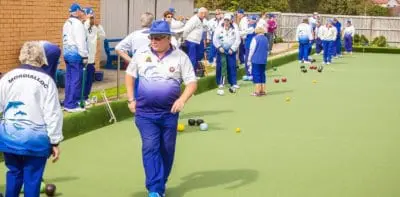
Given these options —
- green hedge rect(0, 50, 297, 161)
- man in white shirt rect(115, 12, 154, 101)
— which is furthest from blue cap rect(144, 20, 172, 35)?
man in white shirt rect(115, 12, 154, 101)

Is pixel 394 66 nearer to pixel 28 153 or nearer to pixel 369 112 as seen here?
pixel 369 112

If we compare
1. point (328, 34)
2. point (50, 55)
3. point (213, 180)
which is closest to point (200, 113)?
point (213, 180)

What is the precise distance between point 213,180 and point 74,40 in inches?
160

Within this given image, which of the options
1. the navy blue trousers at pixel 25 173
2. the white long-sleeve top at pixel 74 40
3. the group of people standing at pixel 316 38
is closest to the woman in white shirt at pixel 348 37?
the group of people standing at pixel 316 38

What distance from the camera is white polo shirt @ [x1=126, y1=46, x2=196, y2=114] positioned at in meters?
6.32

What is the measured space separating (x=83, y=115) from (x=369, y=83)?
1104 centimetres

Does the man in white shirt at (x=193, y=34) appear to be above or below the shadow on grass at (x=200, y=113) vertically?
above

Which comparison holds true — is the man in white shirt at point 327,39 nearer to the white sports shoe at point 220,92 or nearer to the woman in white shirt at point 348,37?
the woman in white shirt at point 348,37

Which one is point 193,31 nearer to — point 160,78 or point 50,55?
point 160,78

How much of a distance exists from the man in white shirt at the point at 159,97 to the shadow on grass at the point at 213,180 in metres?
0.47

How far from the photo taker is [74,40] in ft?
34.1

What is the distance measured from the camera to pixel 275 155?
8758 millimetres

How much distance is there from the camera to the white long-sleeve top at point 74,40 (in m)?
10.3

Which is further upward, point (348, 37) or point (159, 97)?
point (348, 37)
